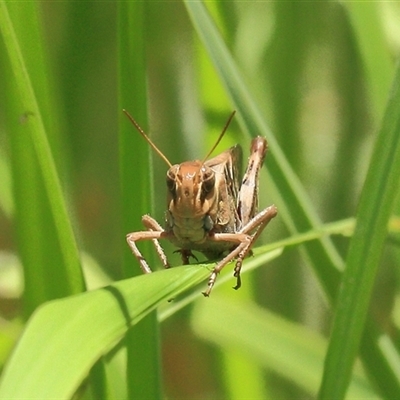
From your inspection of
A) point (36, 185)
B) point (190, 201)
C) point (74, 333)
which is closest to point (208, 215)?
point (190, 201)

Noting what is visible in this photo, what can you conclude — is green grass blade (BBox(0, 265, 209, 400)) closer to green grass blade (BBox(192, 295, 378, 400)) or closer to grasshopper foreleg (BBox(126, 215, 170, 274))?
grasshopper foreleg (BBox(126, 215, 170, 274))

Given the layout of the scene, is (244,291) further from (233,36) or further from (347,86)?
(347,86)

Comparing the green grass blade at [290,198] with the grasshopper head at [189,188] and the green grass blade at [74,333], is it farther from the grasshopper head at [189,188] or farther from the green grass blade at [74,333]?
the green grass blade at [74,333]

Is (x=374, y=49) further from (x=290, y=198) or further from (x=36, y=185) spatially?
(x=36, y=185)

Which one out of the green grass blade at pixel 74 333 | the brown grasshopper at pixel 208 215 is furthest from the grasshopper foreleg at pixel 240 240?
the green grass blade at pixel 74 333

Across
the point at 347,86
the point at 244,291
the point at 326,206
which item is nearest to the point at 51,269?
the point at 244,291

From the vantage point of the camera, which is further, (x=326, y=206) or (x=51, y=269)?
(x=326, y=206)
